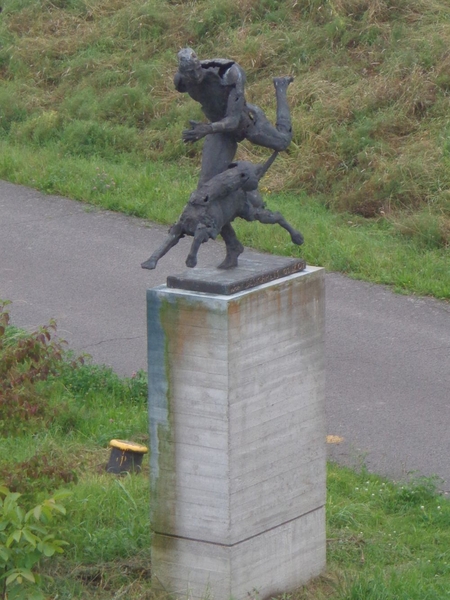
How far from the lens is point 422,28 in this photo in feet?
42.0

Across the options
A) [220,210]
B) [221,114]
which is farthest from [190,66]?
[220,210]

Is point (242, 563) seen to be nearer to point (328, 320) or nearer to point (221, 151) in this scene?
point (221, 151)

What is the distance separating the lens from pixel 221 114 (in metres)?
5.30

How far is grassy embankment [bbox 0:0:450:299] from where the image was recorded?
34.3 ft

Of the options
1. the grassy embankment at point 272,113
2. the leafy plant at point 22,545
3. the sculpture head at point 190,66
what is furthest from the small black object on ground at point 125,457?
the grassy embankment at point 272,113

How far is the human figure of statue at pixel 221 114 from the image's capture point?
5.09 m

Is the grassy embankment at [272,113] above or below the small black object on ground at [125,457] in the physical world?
above

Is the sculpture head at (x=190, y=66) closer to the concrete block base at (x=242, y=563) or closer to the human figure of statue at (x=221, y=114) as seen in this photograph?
the human figure of statue at (x=221, y=114)

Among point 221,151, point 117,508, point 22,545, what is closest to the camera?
point 22,545

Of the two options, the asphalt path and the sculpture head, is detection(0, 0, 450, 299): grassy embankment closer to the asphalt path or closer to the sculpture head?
the asphalt path

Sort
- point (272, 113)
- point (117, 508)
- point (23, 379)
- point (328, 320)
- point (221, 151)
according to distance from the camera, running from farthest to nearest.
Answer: point (272, 113), point (328, 320), point (23, 379), point (117, 508), point (221, 151)

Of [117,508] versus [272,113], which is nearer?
[117,508]

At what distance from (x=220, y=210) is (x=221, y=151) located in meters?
0.30

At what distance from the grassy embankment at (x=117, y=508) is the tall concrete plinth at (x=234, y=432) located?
11.5 inches
